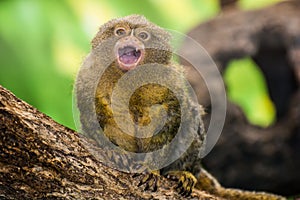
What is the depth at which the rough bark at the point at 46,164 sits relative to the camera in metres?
2.29

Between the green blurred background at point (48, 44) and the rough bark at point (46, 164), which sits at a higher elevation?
the green blurred background at point (48, 44)

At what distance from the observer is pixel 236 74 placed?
8.07 meters

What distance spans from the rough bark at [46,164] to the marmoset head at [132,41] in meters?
0.46

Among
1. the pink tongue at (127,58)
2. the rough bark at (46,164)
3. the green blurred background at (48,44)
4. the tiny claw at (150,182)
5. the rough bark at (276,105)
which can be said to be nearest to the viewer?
the rough bark at (46,164)

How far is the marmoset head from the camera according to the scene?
8.90ft

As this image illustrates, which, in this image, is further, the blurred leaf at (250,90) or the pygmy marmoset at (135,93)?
the blurred leaf at (250,90)

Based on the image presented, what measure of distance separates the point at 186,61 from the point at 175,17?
1599 millimetres

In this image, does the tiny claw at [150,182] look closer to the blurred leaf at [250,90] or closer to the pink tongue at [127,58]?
the pink tongue at [127,58]

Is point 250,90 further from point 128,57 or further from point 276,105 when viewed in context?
point 128,57

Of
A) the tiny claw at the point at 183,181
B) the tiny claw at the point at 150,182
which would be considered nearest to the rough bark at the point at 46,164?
the tiny claw at the point at 150,182

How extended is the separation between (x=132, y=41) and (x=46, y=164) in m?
0.73

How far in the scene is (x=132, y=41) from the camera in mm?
2682

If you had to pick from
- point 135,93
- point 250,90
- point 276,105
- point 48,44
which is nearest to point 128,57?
point 135,93

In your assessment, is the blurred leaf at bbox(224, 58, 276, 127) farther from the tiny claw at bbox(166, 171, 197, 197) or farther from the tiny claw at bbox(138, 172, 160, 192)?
the tiny claw at bbox(138, 172, 160, 192)
